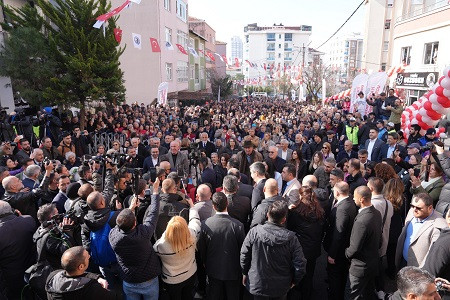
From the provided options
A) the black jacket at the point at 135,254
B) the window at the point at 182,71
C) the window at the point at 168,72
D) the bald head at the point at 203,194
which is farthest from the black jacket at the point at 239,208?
the window at the point at 182,71

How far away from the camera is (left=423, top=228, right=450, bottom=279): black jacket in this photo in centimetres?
282

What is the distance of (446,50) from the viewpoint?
15.1m

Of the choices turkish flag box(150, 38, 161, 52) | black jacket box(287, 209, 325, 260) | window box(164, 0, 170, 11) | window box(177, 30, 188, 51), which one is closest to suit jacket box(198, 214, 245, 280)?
black jacket box(287, 209, 325, 260)

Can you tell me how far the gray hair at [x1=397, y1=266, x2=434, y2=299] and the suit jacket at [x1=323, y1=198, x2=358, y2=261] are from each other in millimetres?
1387

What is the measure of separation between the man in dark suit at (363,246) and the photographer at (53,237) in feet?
10.2

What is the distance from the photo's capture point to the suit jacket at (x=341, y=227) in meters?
3.70

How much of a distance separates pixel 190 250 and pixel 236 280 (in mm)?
683

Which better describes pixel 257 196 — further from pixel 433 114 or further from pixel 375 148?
pixel 433 114

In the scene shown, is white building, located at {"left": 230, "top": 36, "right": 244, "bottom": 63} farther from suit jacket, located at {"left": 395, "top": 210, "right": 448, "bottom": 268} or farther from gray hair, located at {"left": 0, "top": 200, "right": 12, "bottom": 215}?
suit jacket, located at {"left": 395, "top": 210, "right": 448, "bottom": 268}

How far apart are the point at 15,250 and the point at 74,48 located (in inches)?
344

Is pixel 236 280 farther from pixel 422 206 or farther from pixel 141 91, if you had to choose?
pixel 141 91

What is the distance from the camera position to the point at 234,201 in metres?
4.17

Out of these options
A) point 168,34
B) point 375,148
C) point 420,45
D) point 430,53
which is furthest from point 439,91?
point 168,34

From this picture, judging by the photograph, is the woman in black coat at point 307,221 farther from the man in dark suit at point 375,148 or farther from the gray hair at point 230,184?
the man in dark suit at point 375,148
